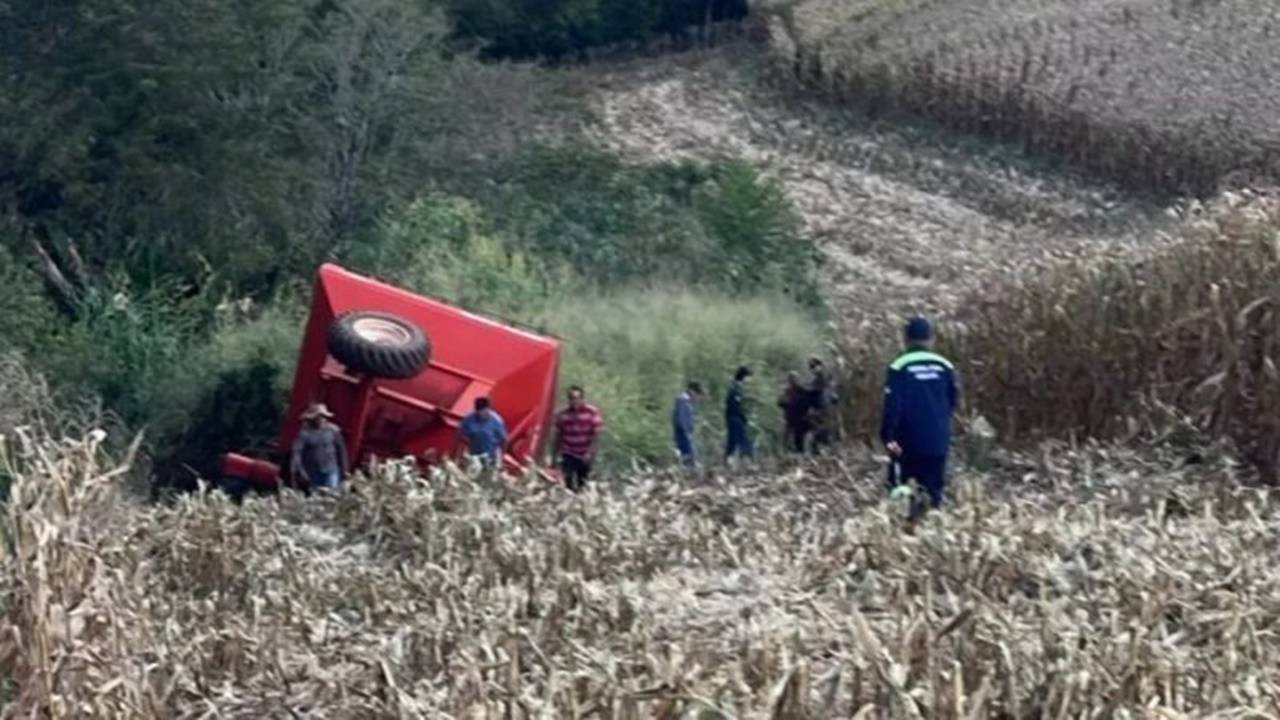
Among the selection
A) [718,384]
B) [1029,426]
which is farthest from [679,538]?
[718,384]

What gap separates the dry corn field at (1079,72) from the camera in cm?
3281

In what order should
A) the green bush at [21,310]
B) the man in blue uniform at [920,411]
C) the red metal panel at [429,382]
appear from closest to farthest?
Answer: the man in blue uniform at [920,411] < the red metal panel at [429,382] < the green bush at [21,310]

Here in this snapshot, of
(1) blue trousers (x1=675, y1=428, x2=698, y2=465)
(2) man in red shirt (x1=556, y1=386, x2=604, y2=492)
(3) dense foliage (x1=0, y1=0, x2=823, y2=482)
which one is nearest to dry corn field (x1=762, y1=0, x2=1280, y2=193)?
(3) dense foliage (x1=0, y1=0, x2=823, y2=482)

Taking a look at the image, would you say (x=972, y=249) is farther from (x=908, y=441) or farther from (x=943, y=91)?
(x=908, y=441)

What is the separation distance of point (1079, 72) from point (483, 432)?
2316 centimetres

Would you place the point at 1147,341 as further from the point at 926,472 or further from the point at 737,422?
the point at 926,472

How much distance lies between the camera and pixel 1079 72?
3650 cm

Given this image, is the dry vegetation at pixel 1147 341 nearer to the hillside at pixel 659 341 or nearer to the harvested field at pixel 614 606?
the hillside at pixel 659 341

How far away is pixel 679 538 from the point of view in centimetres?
1178

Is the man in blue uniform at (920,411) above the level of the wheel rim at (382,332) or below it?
above

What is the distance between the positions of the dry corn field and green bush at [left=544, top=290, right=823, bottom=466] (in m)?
7.48

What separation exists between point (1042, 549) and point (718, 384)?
12615mm

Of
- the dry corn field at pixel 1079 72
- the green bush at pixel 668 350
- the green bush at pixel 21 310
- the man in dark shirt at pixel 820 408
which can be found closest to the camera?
the man in dark shirt at pixel 820 408

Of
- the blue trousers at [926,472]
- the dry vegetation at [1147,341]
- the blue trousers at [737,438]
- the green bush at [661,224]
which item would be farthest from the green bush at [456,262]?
the blue trousers at [926,472]
